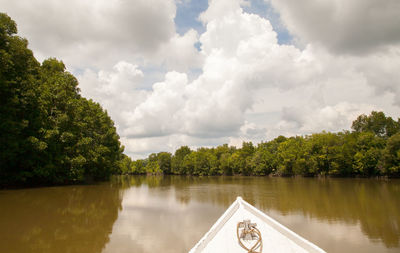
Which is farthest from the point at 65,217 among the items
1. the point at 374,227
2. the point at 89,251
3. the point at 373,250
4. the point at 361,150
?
the point at 361,150

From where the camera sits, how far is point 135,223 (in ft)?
34.7

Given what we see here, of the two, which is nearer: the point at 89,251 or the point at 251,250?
the point at 251,250

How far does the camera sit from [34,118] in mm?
22375

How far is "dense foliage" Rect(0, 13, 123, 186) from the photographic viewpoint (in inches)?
773

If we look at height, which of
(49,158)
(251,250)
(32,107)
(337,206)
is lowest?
(337,206)

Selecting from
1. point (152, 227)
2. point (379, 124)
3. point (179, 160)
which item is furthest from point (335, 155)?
point (179, 160)

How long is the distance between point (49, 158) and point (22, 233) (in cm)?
1750

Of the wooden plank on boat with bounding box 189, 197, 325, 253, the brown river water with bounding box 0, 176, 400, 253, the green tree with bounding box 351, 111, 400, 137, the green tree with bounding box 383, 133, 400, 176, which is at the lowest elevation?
the brown river water with bounding box 0, 176, 400, 253

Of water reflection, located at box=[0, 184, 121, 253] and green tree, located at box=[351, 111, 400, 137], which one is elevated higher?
green tree, located at box=[351, 111, 400, 137]

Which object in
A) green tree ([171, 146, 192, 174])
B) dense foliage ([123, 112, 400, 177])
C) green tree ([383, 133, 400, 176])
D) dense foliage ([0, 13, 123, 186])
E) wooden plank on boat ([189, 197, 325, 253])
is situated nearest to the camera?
wooden plank on boat ([189, 197, 325, 253])

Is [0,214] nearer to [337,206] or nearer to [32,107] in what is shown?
[32,107]

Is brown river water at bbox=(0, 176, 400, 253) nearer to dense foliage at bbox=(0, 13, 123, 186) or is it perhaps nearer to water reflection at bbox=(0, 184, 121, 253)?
water reflection at bbox=(0, 184, 121, 253)

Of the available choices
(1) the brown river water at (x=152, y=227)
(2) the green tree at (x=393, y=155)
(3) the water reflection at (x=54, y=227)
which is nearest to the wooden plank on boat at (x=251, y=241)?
(1) the brown river water at (x=152, y=227)

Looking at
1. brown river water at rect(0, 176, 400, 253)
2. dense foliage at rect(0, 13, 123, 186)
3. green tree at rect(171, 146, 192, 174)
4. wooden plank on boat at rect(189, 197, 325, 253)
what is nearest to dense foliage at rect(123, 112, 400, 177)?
green tree at rect(171, 146, 192, 174)
